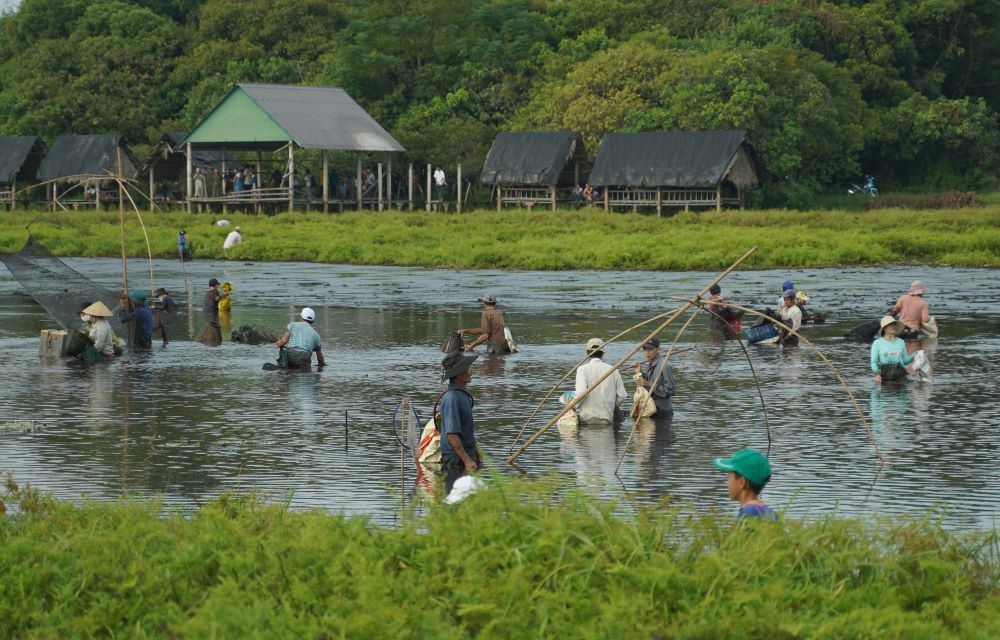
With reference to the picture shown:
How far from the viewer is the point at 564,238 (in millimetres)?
Result: 44844

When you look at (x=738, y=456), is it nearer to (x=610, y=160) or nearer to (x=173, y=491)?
(x=173, y=491)

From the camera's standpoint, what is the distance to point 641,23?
204 feet

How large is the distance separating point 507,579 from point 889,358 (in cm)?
1207

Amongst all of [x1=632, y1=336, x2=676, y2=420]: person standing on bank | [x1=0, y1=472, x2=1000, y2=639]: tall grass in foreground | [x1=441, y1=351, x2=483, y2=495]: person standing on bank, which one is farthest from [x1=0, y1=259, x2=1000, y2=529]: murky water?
[x1=0, y1=472, x2=1000, y2=639]: tall grass in foreground

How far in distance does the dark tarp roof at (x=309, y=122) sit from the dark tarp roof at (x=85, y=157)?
20.5 ft

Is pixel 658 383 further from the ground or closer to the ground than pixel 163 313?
closer to the ground

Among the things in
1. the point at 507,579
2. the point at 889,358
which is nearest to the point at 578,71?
the point at 889,358

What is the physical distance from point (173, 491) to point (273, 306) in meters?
18.3

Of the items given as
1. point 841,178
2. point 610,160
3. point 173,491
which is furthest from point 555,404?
point 841,178

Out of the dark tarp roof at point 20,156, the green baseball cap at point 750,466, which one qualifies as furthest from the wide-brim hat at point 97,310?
the dark tarp roof at point 20,156

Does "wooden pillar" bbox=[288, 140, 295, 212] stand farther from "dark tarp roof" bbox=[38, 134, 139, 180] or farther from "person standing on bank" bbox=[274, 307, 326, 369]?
"person standing on bank" bbox=[274, 307, 326, 369]

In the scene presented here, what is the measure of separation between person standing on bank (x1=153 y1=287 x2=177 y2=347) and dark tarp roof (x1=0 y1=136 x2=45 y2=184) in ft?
122

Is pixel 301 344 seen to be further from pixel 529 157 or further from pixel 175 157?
pixel 175 157

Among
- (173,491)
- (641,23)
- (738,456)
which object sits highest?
(641,23)
